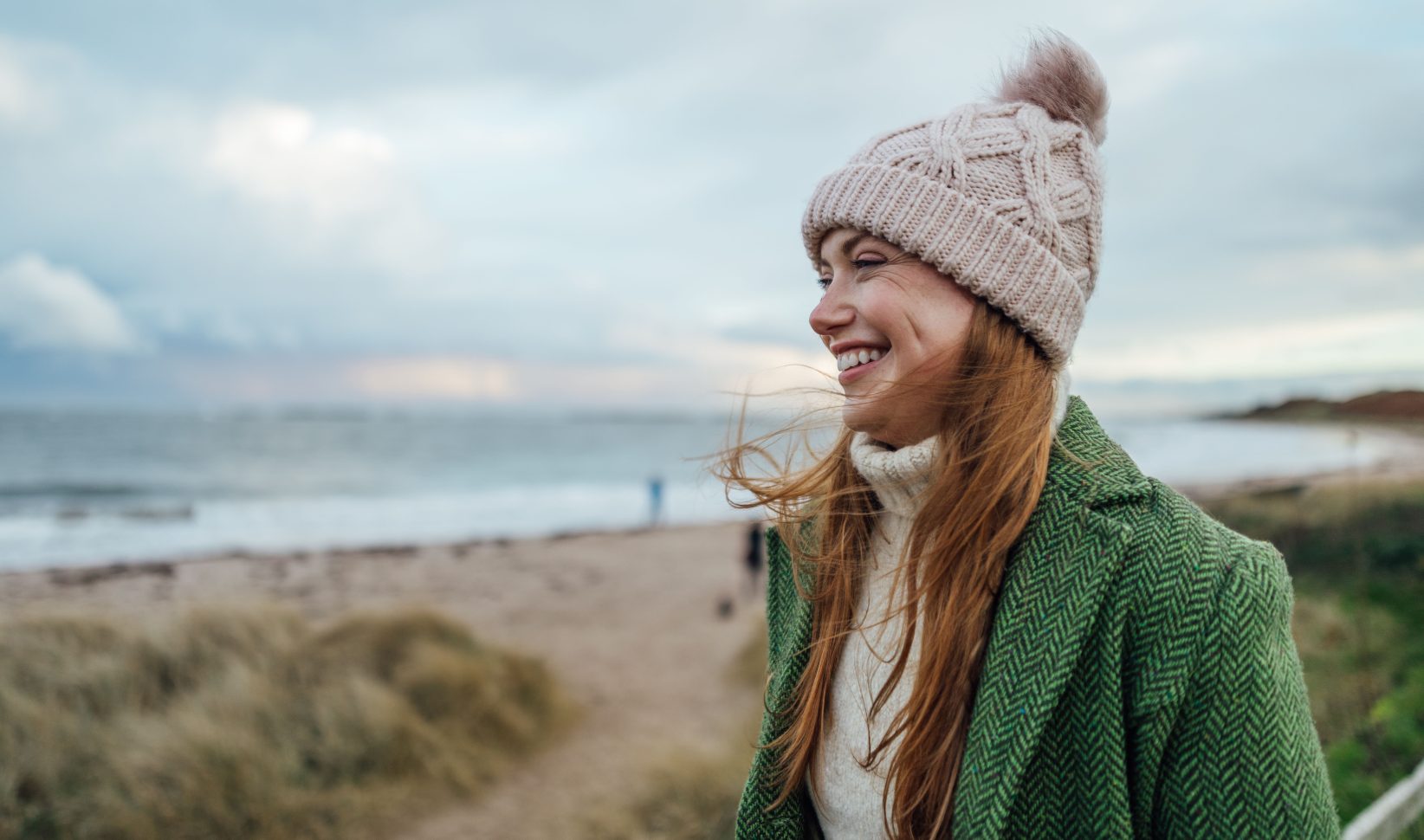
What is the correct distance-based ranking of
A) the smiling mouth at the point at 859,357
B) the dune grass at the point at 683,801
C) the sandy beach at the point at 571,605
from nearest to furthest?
1. the smiling mouth at the point at 859,357
2. the dune grass at the point at 683,801
3. the sandy beach at the point at 571,605

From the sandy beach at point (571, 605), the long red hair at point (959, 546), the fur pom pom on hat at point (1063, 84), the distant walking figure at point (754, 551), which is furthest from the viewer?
the distant walking figure at point (754, 551)

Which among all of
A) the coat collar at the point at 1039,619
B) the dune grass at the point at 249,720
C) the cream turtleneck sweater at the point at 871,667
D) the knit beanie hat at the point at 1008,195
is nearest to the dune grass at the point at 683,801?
the dune grass at the point at 249,720

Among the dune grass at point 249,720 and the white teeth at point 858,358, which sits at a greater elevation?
the white teeth at point 858,358

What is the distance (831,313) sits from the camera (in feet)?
4.45

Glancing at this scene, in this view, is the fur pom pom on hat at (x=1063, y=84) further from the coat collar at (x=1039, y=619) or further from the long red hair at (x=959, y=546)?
the coat collar at (x=1039, y=619)

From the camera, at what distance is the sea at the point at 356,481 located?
16516 mm

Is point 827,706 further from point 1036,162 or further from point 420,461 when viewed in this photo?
point 420,461

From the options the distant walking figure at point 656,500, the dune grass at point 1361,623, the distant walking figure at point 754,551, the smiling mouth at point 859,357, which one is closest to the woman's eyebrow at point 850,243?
the smiling mouth at point 859,357

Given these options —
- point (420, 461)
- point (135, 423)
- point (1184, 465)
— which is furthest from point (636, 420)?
point (1184, 465)

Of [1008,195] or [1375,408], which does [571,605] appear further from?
[1008,195]

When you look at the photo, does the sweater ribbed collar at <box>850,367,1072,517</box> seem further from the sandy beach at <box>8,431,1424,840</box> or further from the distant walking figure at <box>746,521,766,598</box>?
the distant walking figure at <box>746,521,766,598</box>

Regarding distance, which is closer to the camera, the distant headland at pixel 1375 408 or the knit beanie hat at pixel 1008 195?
the knit beanie hat at pixel 1008 195

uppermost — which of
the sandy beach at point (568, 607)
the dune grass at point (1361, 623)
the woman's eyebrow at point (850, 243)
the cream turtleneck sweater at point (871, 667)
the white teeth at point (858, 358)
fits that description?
the woman's eyebrow at point (850, 243)


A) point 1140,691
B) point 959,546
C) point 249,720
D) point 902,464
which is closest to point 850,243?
point 902,464
